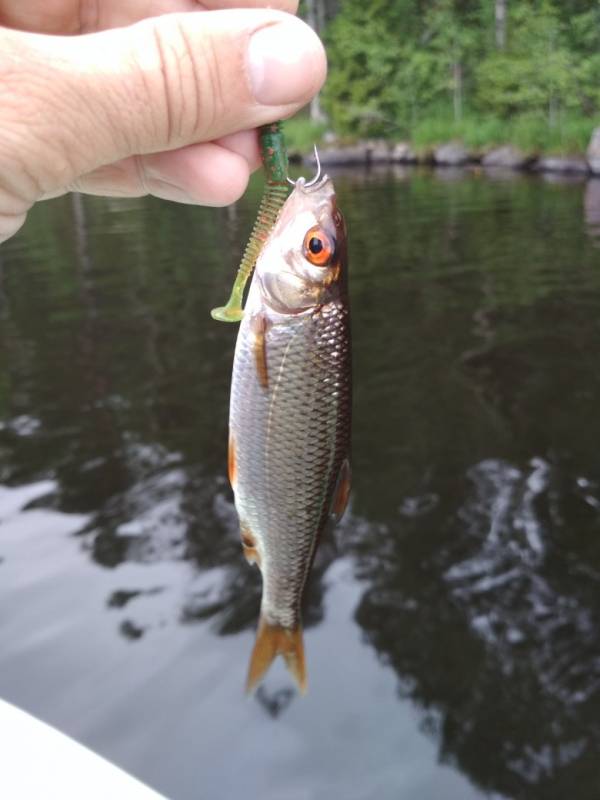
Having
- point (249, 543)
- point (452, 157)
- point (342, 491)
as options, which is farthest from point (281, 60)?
point (452, 157)

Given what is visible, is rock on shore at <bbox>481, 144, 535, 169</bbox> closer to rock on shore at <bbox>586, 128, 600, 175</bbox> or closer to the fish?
rock on shore at <bbox>586, 128, 600, 175</bbox>

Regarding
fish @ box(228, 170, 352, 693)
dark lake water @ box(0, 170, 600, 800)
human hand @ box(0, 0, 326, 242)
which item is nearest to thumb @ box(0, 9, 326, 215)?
human hand @ box(0, 0, 326, 242)

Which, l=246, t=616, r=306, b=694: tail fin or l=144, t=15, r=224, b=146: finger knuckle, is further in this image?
l=246, t=616, r=306, b=694: tail fin

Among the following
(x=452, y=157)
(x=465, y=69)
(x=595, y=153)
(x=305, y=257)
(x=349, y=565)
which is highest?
(x=305, y=257)

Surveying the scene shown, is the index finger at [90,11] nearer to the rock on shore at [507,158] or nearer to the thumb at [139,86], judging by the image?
the thumb at [139,86]

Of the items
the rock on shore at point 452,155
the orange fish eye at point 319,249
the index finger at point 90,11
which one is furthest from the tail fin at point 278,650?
the rock on shore at point 452,155

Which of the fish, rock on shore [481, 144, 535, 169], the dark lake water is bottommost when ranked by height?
rock on shore [481, 144, 535, 169]

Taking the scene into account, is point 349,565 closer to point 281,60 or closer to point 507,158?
point 281,60
